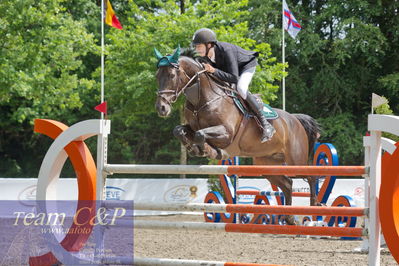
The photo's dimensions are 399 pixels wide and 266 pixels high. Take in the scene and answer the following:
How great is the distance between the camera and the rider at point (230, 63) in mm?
5430

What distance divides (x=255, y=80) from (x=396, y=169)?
11.7 m

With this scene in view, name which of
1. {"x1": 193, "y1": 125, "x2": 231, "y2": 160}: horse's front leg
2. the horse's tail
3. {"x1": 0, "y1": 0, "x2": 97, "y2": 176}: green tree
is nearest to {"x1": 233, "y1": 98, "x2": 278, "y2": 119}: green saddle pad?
{"x1": 193, "y1": 125, "x2": 231, "y2": 160}: horse's front leg

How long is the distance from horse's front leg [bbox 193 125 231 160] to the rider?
55 centimetres

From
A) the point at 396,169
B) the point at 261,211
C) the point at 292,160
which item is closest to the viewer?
the point at 396,169

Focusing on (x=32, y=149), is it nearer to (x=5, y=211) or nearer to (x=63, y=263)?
(x=5, y=211)

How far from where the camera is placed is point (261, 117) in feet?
19.2

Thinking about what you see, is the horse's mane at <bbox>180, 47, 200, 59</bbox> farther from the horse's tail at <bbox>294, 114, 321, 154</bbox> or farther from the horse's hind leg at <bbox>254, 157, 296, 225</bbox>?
the horse's tail at <bbox>294, 114, 321, 154</bbox>

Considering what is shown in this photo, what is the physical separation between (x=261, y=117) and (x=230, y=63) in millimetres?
702

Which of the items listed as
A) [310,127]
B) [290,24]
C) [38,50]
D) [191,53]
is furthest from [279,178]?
[38,50]

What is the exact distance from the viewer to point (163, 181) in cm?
1303

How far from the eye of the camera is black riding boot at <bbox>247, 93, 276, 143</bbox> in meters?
5.79

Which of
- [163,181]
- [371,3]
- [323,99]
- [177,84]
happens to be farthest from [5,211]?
[371,3]

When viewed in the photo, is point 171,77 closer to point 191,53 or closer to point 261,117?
point 191,53

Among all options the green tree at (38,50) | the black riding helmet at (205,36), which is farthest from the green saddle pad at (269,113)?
the green tree at (38,50)
